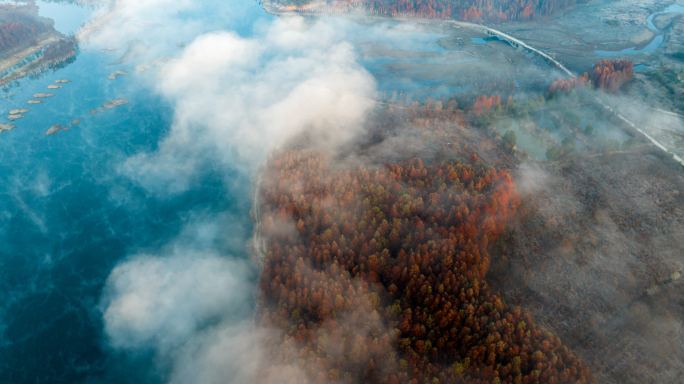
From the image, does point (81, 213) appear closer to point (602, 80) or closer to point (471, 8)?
point (602, 80)

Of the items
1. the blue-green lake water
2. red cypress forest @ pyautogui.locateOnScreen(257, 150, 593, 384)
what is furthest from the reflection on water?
red cypress forest @ pyautogui.locateOnScreen(257, 150, 593, 384)

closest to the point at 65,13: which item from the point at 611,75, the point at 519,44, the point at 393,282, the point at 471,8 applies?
the point at 471,8

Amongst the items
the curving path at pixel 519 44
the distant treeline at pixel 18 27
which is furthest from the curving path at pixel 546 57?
the distant treeline at pixel 18 27

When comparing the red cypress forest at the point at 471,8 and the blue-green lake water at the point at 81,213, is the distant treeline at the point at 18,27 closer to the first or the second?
the blue-green lake water at the point at 81,213

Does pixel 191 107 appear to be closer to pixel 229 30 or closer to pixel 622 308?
pixel 229 30

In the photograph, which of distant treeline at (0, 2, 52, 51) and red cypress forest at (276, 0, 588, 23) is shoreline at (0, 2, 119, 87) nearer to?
distant treeline at (0, 2, 52, 51)

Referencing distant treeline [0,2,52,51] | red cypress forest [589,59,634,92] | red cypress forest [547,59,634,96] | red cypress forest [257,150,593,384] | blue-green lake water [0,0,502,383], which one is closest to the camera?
red cypress forest [257,150,593,384]
